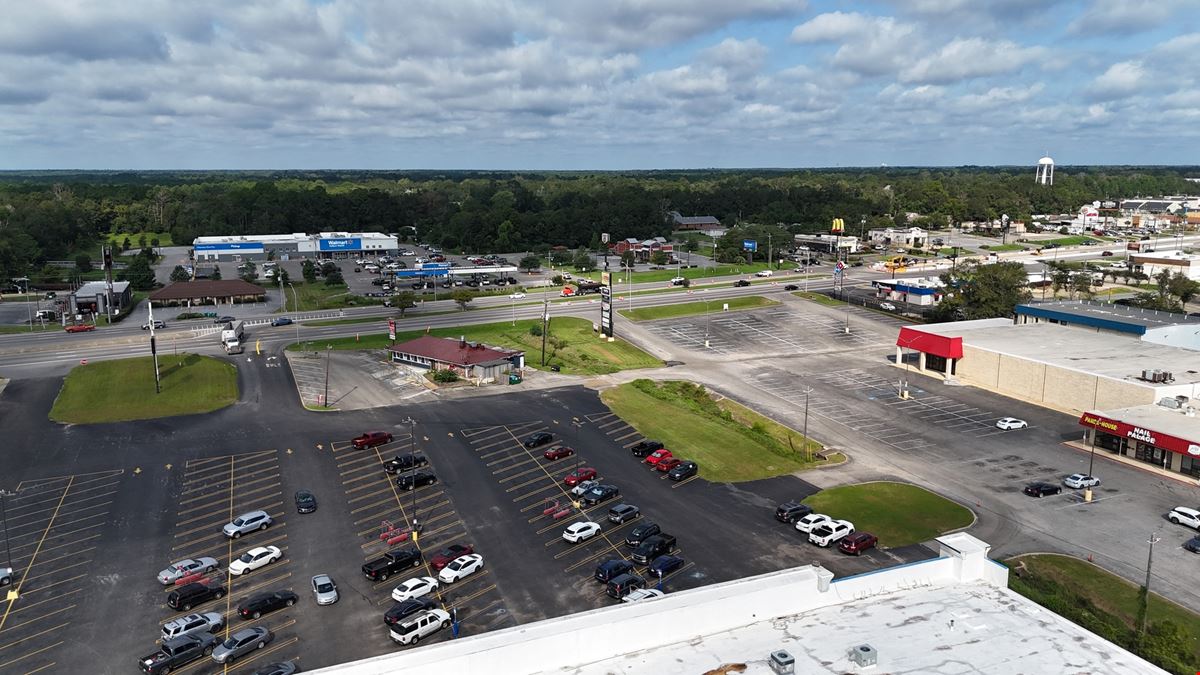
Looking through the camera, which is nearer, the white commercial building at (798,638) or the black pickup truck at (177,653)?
the white commercial building at (798,638)

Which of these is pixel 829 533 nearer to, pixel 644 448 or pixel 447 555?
pixel 644 448

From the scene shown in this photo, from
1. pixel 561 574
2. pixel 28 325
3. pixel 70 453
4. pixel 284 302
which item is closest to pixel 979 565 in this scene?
pixel 561 574

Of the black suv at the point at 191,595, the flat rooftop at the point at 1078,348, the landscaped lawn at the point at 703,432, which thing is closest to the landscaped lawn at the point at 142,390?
the black suv at the point at 191,595

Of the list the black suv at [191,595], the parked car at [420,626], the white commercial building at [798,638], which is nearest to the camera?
the white commercial building at [798,638]

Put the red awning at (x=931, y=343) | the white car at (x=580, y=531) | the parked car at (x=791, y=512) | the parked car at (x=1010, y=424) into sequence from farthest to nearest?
the red awning at (x=931, y=343)
the parked car at (x=1010, y=424)
the parked car at (x=791, y=512)
the white car at (x=580, y=531)

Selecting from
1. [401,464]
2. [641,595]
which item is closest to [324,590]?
[641,595]

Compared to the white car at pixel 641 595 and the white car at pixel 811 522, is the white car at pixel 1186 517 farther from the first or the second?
the white car at pixel 641 595
